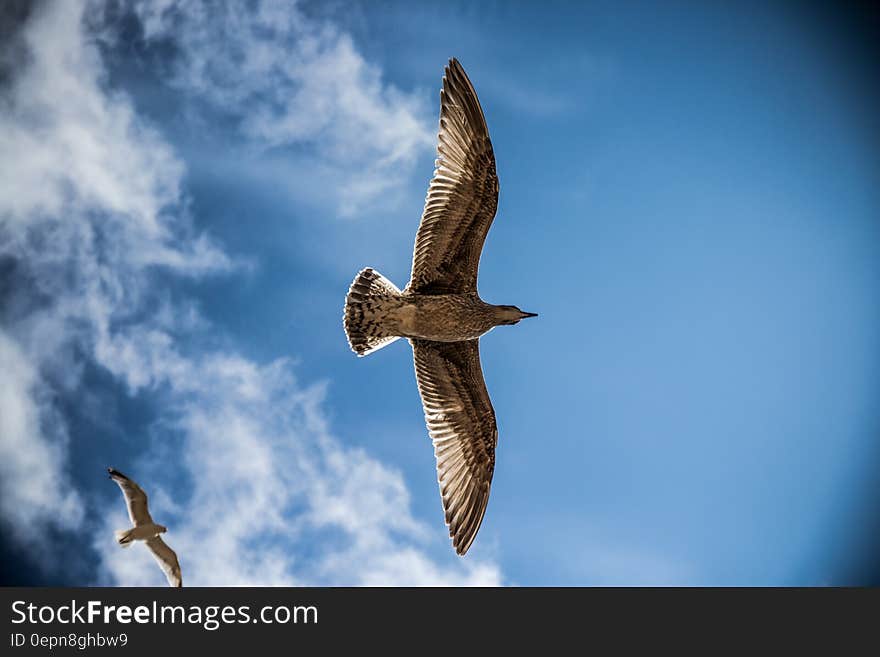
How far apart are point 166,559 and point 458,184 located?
485cm

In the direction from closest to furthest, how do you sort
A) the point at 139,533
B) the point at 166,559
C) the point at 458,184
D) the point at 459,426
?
the point at 458,184, the point at 139,533, the point at 166,559, the point at 459,426

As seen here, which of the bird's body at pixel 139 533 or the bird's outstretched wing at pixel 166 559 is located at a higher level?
the bird's body at pixel 139 533

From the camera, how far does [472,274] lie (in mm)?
8141

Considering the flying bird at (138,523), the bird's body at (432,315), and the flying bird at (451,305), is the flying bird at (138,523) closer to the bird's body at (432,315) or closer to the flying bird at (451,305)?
the flying bird at (451,305)

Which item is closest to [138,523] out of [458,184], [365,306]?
[365,306]

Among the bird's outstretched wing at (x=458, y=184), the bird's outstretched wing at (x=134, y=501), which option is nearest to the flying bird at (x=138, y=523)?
the bird's outstretched wing at (x=134, y=501)

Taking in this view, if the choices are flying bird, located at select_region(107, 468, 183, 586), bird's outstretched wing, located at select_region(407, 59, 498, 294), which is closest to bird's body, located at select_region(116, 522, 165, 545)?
flying bird, located at select_region(107, 468, 183, 586)

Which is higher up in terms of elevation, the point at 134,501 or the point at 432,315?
the point at 432,315

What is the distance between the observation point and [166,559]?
27.7 ft

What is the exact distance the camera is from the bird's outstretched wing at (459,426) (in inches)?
341

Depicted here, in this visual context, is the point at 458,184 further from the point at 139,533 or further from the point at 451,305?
the point at 139,533

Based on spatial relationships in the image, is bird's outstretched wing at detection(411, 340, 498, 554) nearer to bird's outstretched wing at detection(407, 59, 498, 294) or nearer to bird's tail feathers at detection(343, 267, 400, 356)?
bird's tail feathers at detection(343, 267, 400, 356)
